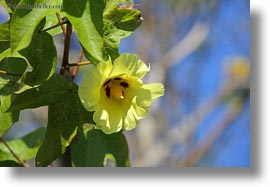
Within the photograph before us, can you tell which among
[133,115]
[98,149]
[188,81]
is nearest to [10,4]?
[133,115]

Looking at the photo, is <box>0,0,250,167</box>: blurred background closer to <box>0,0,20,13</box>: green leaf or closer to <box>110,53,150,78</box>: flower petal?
<box>110,53,150,78</box>: flower petal

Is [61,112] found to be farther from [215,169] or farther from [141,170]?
[215,169]

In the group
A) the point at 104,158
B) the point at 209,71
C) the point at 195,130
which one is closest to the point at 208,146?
the point at 195,130

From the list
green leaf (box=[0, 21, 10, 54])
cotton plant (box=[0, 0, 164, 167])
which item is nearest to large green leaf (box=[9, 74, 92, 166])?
cotton plant (box=[0, 0, 164, 167])

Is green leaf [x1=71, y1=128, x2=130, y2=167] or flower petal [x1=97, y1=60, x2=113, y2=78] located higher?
flower petal [x1=97, y1=60, x2=113, y2=78]

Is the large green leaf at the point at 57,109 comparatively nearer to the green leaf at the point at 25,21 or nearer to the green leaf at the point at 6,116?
the green leaf at the point at 6,116

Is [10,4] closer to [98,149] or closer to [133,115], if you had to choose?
[133,115]
